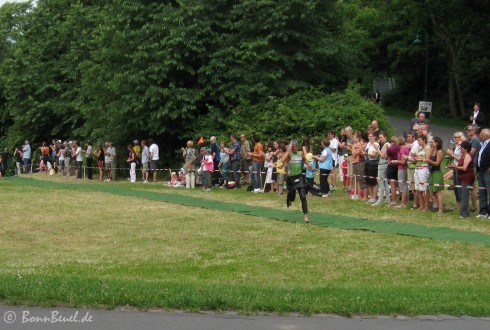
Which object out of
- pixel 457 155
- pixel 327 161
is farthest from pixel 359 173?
pixel 457 155

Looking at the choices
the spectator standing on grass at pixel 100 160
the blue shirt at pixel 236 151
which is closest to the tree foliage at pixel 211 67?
the spectator standing on grass at pixel 100 160

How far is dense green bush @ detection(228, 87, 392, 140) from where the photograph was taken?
101 feet

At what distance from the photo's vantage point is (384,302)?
9789mm

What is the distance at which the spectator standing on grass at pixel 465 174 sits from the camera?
18.1 m

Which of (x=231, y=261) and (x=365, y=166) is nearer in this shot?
(x=231, y=261)

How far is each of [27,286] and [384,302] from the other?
4.72m

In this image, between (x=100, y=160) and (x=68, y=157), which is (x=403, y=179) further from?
(x=68, y=157)

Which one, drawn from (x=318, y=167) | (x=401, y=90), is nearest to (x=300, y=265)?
(x=318, y=167)

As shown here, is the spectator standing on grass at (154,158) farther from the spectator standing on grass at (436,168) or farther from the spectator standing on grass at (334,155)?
the spectator standing on grass at (436,168)

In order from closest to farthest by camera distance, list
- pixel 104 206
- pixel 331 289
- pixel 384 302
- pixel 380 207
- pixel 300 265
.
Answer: pixel 384 302
pixel 331 289
pixel 300 265
pixel 380 207
pixel 104 206

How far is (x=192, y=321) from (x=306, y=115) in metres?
23.8

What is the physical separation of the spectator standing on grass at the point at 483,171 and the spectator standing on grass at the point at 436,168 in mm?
988

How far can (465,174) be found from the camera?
18219 millimetres

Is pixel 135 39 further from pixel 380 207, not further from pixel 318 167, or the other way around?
pixel 380 207
